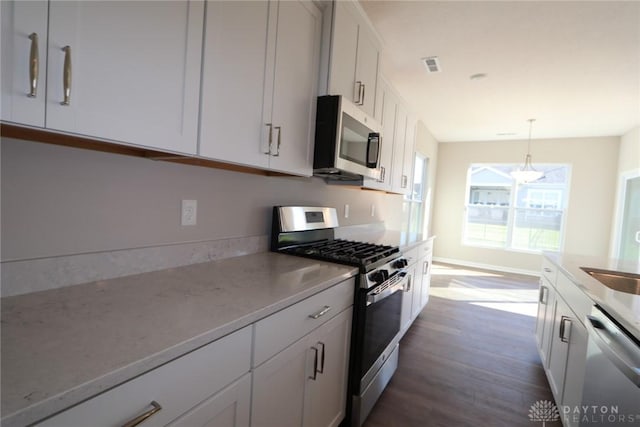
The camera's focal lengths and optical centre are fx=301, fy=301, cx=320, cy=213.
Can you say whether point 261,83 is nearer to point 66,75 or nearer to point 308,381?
point 66,75

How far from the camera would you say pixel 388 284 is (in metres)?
1.84

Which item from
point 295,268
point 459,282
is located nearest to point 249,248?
point 295,268

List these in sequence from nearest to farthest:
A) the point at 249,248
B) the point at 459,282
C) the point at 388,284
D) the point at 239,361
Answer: the point at 239,361 → the point at 249,248 → the point at 388,284 → the point at 459,282

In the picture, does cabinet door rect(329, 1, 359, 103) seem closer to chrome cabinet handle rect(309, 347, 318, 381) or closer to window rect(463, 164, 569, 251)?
chrome cabinet handle rect(309, 347, 318, 381)

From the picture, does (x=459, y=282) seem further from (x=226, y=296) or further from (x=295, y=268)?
(x=226, y=296)

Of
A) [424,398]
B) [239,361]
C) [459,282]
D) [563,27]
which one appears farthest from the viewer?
[459,282]

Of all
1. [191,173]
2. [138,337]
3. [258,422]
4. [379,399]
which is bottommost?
[379,399]

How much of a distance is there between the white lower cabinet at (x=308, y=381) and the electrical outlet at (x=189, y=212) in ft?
2.39

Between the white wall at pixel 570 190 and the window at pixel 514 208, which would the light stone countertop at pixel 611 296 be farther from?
the window at pixel 514 208

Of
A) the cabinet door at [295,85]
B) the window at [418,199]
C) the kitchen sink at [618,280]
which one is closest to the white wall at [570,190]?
the window at [418,199]

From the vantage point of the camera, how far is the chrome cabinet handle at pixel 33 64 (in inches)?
25.6

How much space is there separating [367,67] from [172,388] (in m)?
2.12

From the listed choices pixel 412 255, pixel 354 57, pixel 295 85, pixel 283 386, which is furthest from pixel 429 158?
pixel 283 386

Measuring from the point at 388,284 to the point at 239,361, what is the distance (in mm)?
1162
